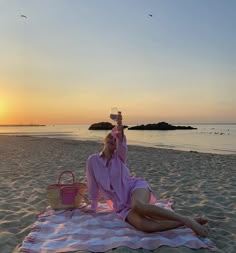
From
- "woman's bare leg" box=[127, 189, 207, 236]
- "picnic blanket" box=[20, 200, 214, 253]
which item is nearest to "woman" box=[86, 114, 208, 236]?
"woman's bare leg" box=[127, 189, 207, 236]

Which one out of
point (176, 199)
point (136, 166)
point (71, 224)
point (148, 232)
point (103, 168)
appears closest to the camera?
point (148, 232)

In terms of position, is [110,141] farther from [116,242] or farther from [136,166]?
[136,166]

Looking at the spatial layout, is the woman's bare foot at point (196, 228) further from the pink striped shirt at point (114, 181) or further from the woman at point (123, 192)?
the pink striped shirt at point (114, 181)

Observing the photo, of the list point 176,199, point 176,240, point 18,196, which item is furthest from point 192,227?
point 18,196

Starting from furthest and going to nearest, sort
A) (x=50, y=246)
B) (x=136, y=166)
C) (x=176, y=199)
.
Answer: (x=136, y=166) → (x=176, y=199) → (x=50, y=246)

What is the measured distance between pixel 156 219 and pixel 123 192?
683 mm

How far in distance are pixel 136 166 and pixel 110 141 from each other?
5.51 m

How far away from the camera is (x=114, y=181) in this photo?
15.3ft

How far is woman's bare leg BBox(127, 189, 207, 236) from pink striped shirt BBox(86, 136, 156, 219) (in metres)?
0.34

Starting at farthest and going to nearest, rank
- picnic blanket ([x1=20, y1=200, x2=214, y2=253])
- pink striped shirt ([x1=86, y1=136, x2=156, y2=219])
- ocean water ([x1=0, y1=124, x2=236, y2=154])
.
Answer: ocean water ([x1=0, y1=124, x2=236, y2=154]) < pink striped shirt ([x1=86, y1=136, x2=156, y2=219]) < picnic blanket ([x1=20, y1=200, x2=214, y2=253])

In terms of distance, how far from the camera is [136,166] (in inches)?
402

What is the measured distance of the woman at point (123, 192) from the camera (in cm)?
390

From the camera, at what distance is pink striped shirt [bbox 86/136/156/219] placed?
4.54 m

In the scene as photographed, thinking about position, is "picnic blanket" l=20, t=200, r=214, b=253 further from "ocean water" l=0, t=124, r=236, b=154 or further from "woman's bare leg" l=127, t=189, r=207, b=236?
"ocean water" l=0, t=124, r=236, b=154
